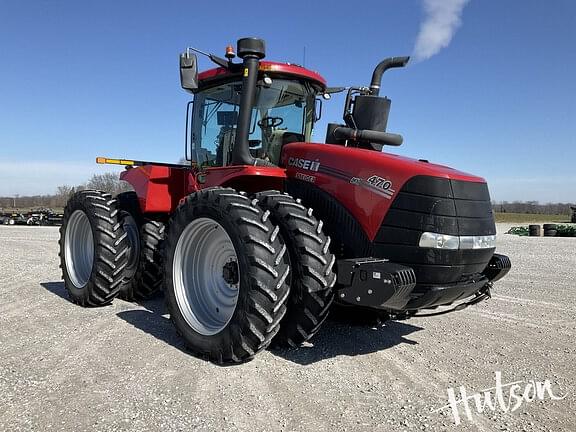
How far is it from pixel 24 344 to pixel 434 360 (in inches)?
148

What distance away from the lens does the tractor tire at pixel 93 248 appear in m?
5.60

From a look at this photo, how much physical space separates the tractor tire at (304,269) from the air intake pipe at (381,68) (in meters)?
1.83

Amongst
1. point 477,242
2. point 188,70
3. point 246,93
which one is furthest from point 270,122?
point 477,242

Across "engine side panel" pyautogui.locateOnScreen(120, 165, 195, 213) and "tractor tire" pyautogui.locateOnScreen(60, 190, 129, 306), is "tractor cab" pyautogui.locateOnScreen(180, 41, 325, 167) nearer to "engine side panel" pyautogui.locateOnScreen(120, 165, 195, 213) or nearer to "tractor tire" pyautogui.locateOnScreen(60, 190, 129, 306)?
"engine side panel" pyautogui.locateOnScreen(120, 165, 195, 213)

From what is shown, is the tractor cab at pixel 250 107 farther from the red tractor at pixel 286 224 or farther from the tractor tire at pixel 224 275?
the tractor tire at pixel 224 275

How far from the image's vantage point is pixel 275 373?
12.3 ft

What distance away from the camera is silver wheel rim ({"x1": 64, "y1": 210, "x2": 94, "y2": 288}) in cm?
641

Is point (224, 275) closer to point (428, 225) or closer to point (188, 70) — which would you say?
point (428, 225)

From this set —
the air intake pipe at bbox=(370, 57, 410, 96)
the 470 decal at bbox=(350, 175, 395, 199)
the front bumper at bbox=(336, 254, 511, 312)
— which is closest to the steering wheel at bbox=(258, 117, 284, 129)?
the air intake pipe at bbox=(370, 57, 410, 96)

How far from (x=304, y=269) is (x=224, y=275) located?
2.85 feet

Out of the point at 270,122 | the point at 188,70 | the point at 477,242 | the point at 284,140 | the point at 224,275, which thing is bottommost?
the point at 224,275

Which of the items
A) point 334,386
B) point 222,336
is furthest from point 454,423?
point 222,336

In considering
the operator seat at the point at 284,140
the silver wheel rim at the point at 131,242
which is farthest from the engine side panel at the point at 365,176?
the silver wheel rim at the point at 131,242

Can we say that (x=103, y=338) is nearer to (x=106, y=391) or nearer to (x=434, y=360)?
(x=106, y=391)
